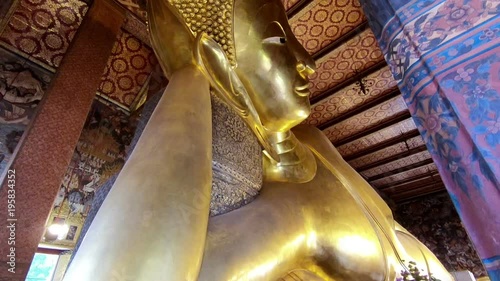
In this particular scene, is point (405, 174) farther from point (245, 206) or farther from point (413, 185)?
point (245, 206)

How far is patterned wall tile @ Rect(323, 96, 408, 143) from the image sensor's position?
328 centimetres

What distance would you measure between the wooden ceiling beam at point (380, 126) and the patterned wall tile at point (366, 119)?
0.14 ft

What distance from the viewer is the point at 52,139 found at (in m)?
1.68

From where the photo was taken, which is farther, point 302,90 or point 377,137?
point 377,137

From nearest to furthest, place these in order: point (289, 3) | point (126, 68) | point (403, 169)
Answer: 1. point (289, 3)
2. point (126, 68)
3. point (403, 169)

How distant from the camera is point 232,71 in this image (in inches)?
41.0

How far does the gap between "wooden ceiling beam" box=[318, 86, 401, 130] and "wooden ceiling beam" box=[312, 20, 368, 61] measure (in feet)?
2.74

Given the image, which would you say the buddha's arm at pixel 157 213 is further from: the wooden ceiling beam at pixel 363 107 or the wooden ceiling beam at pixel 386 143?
the wooden ceiling beam at pixel 386 143

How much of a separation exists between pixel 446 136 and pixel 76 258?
61cm

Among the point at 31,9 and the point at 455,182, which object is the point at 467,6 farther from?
the point at 31,9

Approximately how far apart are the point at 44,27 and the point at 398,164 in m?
4.47

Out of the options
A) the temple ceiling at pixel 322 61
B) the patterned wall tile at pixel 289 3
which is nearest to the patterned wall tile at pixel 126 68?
the temple ceiling at pixel 322 61

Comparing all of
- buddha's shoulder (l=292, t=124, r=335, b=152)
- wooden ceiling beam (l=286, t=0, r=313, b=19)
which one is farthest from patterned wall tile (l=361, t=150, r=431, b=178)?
buddha's shoulder (l=292, t=124, r=335, b=152)

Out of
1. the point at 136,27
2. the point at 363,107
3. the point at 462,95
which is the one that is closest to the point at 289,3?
the point at 136,27
